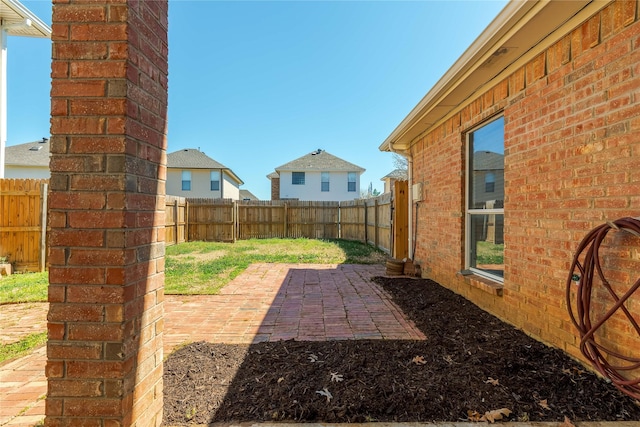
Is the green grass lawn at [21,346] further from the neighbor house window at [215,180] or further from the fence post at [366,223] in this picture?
the neighbor house window at [215,180]

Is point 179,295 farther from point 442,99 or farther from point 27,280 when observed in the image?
point 442,99

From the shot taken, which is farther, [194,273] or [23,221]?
[194,273]

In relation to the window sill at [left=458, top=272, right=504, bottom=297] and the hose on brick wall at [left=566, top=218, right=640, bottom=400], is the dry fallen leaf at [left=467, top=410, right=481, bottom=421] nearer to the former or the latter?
the hose on brick wall at [left=566, top=218, right=640, bottom=400]

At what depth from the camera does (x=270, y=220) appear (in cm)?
1526

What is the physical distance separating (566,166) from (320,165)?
23.5 m

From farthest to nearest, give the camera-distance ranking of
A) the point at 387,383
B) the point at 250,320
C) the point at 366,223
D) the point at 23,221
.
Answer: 1. the point at 366,223
2. the point at 23,221
3. the point at 250,320
4. the point at 387,383

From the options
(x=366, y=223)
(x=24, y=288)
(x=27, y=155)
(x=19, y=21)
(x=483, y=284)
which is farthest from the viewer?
(x=27, y=155)

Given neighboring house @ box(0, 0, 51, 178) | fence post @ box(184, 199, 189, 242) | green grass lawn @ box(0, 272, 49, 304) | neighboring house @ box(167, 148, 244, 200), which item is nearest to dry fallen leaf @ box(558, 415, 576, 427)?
green grass lawn @ box(0, 272, 49, 304)

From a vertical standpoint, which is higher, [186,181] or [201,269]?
[186,181]

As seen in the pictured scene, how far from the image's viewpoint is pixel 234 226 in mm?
14312

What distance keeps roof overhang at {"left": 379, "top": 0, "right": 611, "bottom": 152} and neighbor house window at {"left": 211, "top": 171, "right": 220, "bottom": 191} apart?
21.2 meters

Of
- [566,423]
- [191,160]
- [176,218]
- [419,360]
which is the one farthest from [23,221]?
[191,160]

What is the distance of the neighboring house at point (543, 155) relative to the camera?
2.20 meters

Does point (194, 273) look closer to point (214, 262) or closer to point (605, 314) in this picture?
point (214, 262)
